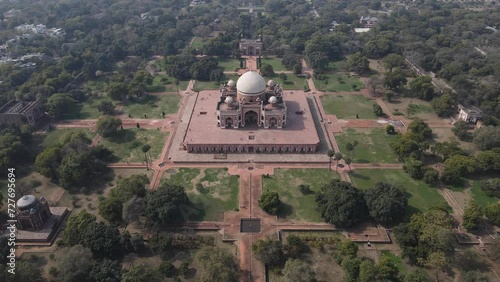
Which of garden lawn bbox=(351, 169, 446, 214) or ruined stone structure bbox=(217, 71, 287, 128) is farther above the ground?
ruined stone structure bbox=(217, 71, 287, 128)

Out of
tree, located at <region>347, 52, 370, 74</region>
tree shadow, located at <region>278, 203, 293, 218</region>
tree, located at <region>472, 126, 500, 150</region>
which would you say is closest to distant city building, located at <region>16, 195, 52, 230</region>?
tree shadow, located at <region>278, 203, 293, 218</region>

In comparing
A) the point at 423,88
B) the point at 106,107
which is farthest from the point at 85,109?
the point at 423,88

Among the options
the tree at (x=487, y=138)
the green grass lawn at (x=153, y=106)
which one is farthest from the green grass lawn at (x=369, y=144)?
the green grass lawn at (x=153, y=106)

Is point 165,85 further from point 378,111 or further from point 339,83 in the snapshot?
point 378,111

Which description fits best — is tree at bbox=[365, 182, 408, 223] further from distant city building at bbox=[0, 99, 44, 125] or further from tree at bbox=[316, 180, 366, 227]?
distant city building at bbox=[0, 99, 44, 125]

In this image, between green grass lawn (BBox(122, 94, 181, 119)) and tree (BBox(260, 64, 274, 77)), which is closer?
green grass lawn (BBox(122, 94, 181, 119))

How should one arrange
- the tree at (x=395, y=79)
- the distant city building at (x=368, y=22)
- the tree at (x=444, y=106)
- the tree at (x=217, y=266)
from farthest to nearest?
1. the distant city building at (x=368, y=22)
2. the tree at (x=395, y=79)
3. the tree at (x=444, y=106)
4. the tree at (x=217, y=266)

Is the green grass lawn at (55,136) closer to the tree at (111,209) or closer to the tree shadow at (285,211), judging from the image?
the tree at (111,209)
